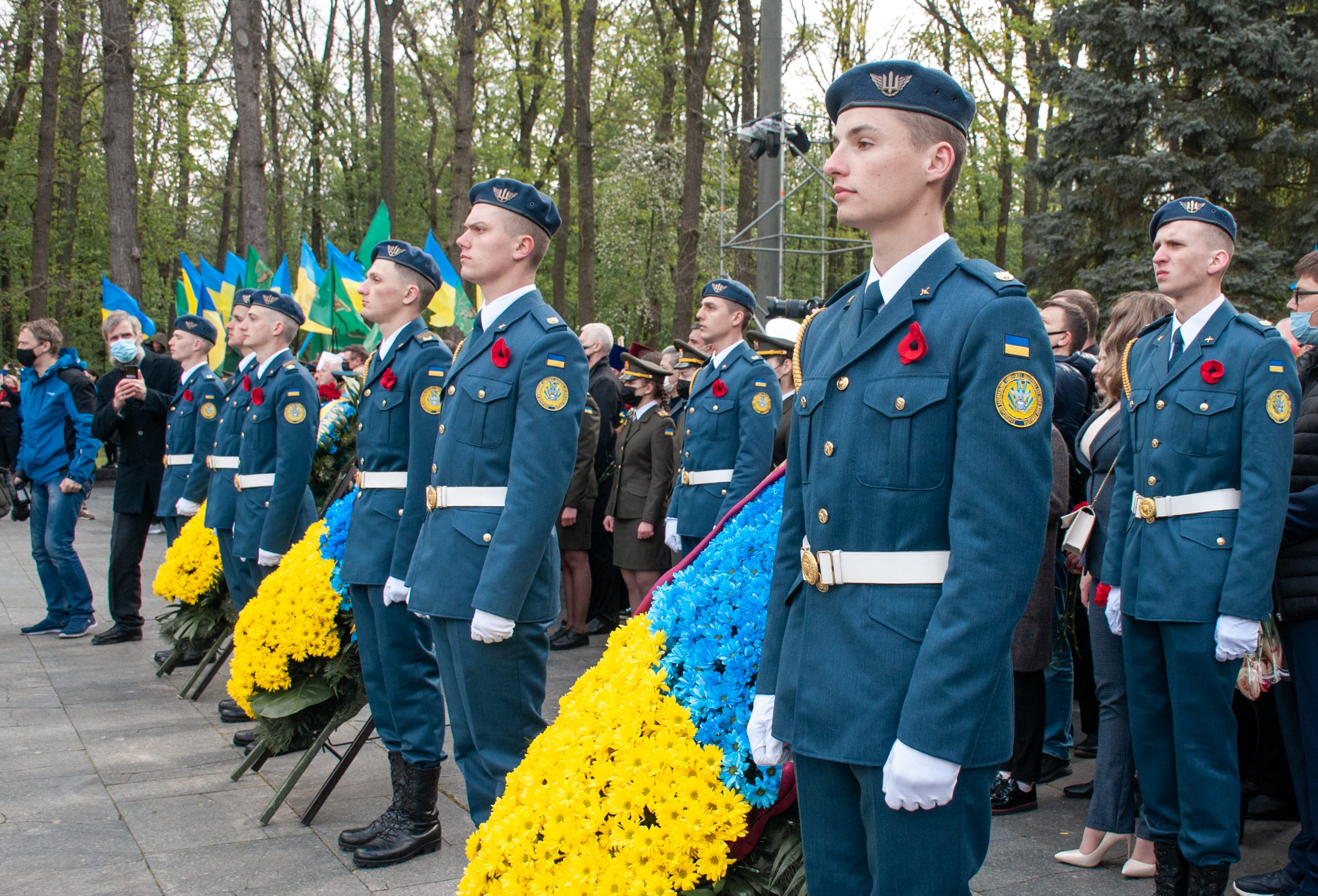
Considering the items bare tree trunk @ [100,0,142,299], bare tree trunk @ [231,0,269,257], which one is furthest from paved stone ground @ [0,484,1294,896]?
bare tree trunk @ [231,0,269,257]

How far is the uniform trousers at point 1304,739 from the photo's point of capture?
3.69 meters

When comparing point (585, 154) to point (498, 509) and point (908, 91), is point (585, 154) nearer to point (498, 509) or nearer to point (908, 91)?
point (498, 509)

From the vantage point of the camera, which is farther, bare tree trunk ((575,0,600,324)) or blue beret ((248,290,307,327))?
bare tree trunk ((575,0,600,324))

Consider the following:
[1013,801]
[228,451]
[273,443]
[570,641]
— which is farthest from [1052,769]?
[228,451]

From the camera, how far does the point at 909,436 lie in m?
1.99

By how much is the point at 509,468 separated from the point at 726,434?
2907 mm

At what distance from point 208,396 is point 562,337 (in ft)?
14.3

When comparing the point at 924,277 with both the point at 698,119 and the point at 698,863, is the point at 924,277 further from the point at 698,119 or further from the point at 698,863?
the point at 698,119

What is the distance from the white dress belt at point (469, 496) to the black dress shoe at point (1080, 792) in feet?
9.66

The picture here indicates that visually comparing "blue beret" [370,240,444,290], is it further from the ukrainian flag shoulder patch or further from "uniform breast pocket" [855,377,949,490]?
the ukrainian flag shoulder patch

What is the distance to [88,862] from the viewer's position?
415cm

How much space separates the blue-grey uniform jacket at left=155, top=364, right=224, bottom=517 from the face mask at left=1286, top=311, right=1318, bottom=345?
574 cm

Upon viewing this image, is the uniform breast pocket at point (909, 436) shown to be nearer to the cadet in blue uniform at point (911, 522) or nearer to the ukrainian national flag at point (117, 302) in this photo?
the cadet in blue uniform at point (911, 522)

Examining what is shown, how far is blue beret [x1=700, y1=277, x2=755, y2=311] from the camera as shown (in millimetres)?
6465
